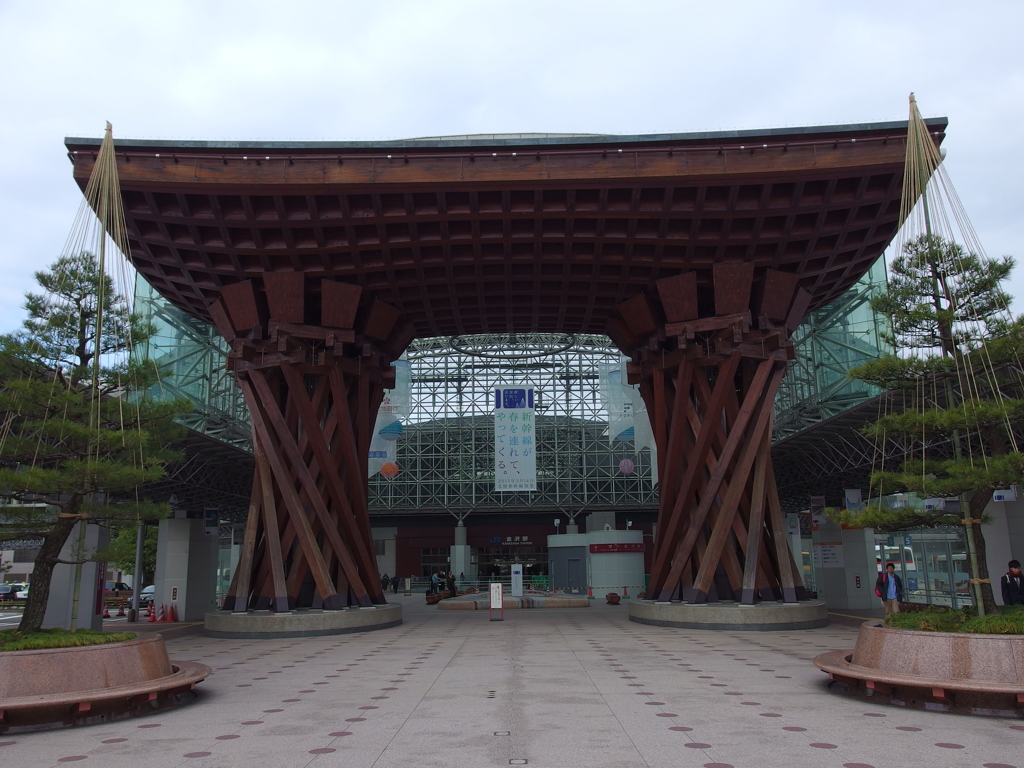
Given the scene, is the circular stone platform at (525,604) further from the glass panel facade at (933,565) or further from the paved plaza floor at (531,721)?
the paved plaza floor at (531,721)

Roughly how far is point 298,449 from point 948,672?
14.5m

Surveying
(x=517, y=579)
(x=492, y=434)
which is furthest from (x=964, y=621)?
(x=492, y=434)

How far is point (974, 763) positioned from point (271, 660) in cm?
1056

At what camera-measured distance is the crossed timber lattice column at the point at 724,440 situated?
17938 millimetres

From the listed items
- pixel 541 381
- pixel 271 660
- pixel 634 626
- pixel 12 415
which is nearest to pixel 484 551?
pixel 541 381

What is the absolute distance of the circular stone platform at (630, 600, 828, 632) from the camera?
55.2 feet

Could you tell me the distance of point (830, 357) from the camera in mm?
30078

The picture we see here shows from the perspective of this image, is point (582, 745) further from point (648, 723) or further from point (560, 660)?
point (560, 660)

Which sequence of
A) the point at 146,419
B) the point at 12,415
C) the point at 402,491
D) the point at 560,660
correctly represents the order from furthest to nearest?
the point at 402,491 → the point at 560,660 → the point at 146,419 → the point at 12,415

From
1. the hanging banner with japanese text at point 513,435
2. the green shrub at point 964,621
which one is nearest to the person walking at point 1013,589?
the green shrub at point 964,621

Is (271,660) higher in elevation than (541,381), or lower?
lower

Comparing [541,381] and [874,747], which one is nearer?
[874,747]

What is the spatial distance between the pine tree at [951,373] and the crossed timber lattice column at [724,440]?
277 inches

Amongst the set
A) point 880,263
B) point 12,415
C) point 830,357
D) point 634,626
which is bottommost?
point 634,626
